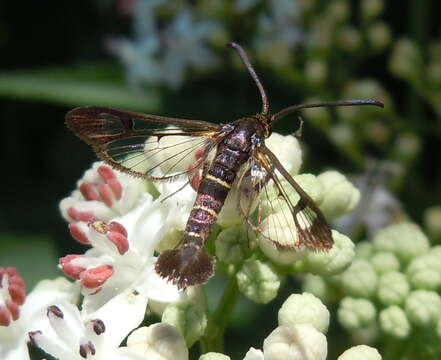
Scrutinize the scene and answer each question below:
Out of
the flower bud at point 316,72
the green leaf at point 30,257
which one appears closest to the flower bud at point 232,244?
the green leaf at point 30,257

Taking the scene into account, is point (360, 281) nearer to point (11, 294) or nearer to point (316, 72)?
point (11, 294)

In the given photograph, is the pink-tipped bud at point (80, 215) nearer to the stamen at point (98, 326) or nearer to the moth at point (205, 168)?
the moth at point (205, 168)

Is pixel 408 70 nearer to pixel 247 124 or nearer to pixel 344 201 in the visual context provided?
pixel 344 201

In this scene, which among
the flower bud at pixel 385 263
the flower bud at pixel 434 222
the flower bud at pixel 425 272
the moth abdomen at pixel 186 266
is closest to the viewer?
the moth abdomen at pixel 186 266

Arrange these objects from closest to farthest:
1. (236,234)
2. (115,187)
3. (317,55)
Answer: (236,234) < (115,187) < (317,55)

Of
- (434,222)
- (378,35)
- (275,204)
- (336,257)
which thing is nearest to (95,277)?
(275,204)

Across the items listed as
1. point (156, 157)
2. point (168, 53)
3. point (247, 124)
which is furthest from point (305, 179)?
point (168, 53)
